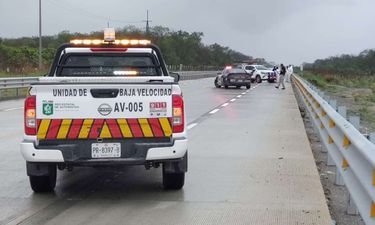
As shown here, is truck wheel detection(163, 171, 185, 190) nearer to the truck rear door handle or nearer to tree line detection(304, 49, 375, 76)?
the truck rear door handle

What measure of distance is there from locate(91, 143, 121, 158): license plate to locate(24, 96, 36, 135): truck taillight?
0.72 m

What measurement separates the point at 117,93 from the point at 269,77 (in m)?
48.3

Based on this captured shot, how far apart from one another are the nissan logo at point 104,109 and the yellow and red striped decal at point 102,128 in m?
0.08

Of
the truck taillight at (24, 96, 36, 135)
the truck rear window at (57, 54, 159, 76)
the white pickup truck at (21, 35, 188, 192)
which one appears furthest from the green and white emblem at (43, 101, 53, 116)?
the truck rear window at (57, 54, 159, 76)

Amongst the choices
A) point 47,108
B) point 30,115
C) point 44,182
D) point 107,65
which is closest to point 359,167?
point 47,108

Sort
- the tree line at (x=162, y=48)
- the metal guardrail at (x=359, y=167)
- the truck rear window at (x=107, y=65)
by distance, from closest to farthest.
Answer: the metal guardrail at (x=359, y=167) < the truck rear window at (x=107, y=65) < the tree line at (x=162, y=48)

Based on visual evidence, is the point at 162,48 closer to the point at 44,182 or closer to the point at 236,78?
the point at 236,78

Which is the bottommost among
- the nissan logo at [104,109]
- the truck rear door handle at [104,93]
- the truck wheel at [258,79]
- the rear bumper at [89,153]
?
the truck wheel at [258,79]

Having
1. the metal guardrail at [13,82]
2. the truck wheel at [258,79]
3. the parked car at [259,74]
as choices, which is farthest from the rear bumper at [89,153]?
the truck wheel at [258,79]

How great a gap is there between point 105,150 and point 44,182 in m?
1.13

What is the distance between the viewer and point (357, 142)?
17.9 feet

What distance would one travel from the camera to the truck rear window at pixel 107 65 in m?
8.95

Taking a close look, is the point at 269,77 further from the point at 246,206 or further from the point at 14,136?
the point at 246,206

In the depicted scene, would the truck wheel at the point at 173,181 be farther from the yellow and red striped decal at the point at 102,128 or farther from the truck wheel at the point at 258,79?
the truck wheel at the point at 258,79
